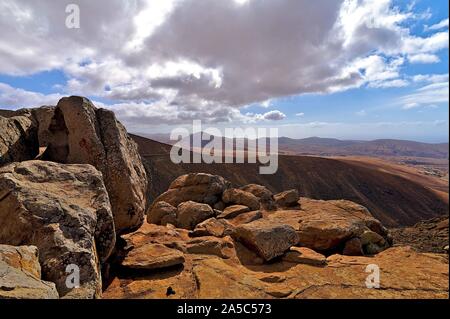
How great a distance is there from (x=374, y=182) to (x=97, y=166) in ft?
241

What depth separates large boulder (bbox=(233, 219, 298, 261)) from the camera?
9.82 metres

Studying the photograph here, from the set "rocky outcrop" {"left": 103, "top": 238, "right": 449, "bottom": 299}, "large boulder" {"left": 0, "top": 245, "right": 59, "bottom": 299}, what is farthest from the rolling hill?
"large boulder" {"left": 0, "top": 245, "right": 59, "bottom": 299}

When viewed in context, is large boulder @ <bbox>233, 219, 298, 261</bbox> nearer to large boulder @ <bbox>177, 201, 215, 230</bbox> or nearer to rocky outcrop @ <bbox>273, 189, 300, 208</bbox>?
large boulder @ <bbox>177, 201, 215, 230</bbox>

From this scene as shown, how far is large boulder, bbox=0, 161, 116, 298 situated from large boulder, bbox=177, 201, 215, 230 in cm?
583

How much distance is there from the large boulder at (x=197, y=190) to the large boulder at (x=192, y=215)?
225cm

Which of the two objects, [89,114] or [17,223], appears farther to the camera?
[89,114]

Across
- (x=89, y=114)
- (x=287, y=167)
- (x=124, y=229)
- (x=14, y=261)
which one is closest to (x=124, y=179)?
(x=124, y=229)

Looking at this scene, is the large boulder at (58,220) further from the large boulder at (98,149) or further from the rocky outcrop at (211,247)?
the rocky outcrop at (211,247)

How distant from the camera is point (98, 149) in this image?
31.9ft

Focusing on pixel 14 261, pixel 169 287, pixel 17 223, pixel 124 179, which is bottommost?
pixel 169 287
